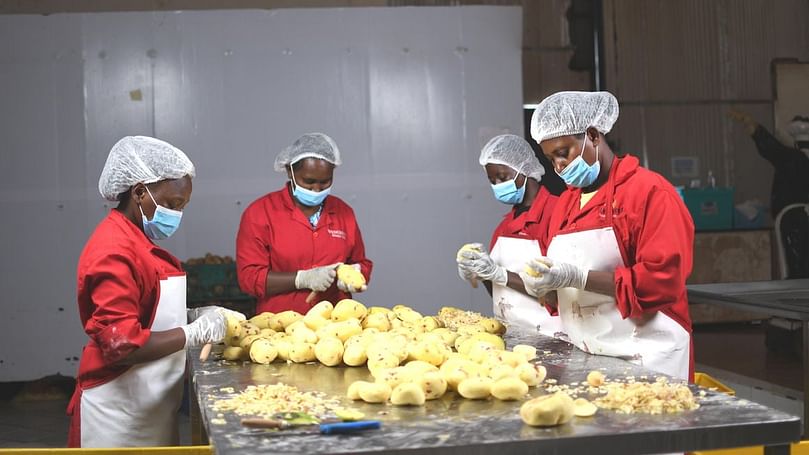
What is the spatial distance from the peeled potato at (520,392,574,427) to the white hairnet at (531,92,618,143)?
1274 mm

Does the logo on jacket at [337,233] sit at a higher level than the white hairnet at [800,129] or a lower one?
lower

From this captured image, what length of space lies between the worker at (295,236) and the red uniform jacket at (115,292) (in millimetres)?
1086

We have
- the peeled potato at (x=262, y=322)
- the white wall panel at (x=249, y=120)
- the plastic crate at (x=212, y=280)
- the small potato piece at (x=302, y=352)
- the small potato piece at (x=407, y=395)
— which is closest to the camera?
the small potato piece at (x=407, y=395)

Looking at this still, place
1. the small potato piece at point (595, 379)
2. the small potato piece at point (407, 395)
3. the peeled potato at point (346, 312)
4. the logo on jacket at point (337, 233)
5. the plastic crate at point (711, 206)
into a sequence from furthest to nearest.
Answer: the plastic crate at point (711, 206) < the logo on jacket at point (337, 233) < the peeled potato at point (346, 312) < the small potato piece at point (595, 379) < the small potato piece at point (407, 395)

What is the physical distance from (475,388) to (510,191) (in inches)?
75.7

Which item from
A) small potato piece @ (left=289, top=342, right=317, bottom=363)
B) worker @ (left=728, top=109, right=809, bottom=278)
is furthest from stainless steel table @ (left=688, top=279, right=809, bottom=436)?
worker @ (left=728, top=109, right=809, bottom=278)

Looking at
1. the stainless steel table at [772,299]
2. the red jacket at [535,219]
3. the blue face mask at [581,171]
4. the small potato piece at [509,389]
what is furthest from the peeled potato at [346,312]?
the stainless steel table at [772,299]

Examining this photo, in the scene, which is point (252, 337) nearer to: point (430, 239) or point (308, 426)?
point (308, 426)

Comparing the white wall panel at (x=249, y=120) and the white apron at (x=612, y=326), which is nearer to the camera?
the white apron at (x=612, y=326)

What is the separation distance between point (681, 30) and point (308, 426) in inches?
328

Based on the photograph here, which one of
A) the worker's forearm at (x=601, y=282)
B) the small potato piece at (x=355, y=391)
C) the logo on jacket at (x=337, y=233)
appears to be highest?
the logo on jacket at (x=337, y=233)

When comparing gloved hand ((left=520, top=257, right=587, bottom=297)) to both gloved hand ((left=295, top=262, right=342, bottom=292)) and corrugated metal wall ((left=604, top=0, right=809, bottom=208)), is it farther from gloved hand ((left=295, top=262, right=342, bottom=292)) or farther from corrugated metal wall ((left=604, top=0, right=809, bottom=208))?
corrugated metal wall ((left=604, top=0, right=809, bottom=208))

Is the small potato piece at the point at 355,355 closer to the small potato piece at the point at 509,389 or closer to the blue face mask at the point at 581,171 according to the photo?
the small potato piece at the point at 509,389

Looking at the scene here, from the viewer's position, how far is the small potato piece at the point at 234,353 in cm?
285
